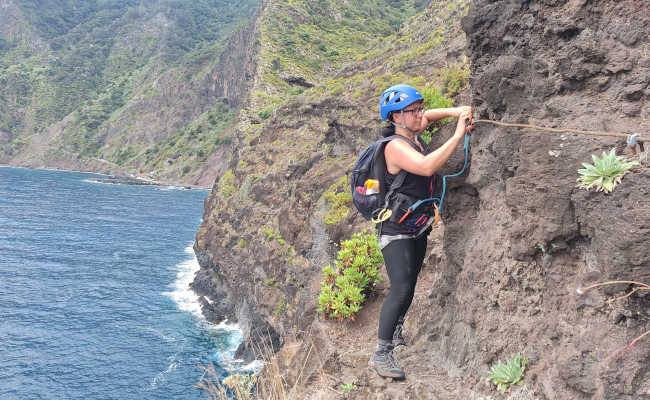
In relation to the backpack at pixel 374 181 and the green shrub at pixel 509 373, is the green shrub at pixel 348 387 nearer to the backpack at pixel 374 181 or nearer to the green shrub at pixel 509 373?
the green shrub at pixel 509 373

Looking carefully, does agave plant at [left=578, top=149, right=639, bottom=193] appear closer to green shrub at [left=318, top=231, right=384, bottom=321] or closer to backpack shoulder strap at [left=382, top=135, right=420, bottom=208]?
backpack shoulder strap at [left=382, top=135, right=420, bottom=208]

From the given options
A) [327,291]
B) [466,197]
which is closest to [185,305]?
[327,291]

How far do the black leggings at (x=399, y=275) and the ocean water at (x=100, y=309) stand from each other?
24.6 ft

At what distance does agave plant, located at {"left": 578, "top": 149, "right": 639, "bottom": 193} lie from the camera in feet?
10.3

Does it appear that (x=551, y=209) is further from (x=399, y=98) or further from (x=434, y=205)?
(x=399, y=98)

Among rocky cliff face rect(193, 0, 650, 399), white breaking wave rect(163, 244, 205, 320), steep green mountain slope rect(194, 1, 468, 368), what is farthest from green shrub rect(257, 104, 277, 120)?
rocky cliff face rect(193, 0, 650, 399)

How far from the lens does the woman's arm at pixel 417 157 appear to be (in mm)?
4020

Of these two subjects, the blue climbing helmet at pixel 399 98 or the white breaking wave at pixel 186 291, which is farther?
the white breaking wave at pixel 186 291

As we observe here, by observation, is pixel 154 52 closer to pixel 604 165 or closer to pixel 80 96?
pixel 80 96

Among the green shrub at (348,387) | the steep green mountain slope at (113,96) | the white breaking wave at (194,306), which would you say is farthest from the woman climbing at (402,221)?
the steep green mountain slope at (113,96)

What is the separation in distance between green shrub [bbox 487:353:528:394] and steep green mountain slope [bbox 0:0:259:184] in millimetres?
112958

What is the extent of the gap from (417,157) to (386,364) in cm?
233

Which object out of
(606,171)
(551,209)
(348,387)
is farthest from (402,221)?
(348,387)

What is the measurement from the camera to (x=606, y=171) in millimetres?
3217
